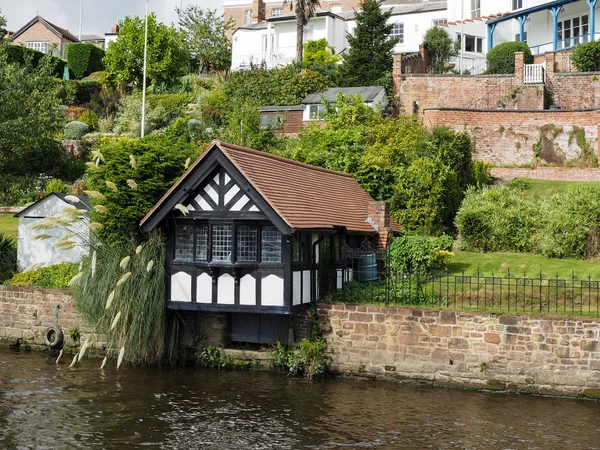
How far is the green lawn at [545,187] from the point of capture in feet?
101

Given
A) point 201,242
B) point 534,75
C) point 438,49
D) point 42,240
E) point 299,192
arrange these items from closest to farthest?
Answer: point 201,242 < point 299,192 < point 42,240 < point 534,75 < point 438,49

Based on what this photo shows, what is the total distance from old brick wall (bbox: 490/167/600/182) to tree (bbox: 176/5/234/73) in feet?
105

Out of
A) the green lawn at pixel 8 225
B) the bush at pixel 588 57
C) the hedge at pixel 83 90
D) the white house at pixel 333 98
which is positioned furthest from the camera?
the hedge at pixel 83 90

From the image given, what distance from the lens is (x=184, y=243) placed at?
20266mm

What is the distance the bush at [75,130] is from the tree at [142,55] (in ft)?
31.4

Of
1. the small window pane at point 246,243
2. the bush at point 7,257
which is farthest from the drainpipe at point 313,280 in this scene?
the bush at point 7,257

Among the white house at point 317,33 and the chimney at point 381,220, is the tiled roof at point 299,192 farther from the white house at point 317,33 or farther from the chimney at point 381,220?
the white house at point 317,33

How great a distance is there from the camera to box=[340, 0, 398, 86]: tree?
146 feet

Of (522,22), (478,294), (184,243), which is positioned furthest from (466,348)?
(522,22)

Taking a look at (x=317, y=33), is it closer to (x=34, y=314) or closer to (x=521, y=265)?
(x=521, y=265)

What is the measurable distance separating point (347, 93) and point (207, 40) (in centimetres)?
2476

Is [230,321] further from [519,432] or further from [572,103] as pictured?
[572,103]

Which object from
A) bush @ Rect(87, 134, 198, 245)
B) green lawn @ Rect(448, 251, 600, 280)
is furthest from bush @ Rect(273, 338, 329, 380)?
green lawn @ Rect(448, 251, 600, 280)

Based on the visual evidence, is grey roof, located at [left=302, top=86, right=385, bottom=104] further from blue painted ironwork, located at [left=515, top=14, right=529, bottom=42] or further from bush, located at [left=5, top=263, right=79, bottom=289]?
bush, located at [left=5, top=263, right=79, bottom=289]
